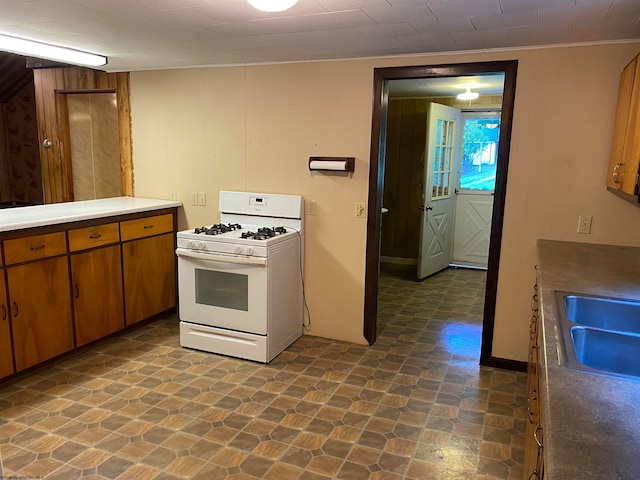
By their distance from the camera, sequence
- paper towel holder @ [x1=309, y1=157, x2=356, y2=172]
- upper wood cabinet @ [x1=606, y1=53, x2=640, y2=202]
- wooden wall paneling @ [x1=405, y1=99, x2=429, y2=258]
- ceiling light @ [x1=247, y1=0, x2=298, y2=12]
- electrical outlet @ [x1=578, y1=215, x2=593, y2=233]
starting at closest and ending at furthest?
ceiling light @ [x1=247, y1=0, x2=298, y2=12] < upper wood cabinet @ [x1=606, y1=53, x2=640, y2=202] < electrical outlet @ [x1=578, y1=215, x2=593, y2=233] < paper towel holder @ [x1=309, y1=157, x2=356, y2=172] < wooden wall paneling @ [x1=405, y1=99, x2=429, y2=258]

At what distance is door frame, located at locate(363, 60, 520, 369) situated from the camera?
304 centimetres

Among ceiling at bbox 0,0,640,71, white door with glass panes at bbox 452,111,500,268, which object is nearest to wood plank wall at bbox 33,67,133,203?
ceiling at bbox 0,0,640,71

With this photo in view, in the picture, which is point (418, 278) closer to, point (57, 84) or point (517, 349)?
point (517, 349)

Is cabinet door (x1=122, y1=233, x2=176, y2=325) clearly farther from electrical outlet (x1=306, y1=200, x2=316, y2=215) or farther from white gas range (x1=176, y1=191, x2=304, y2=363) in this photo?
electrical outlet (x1=306, y1=200, x2=316, y2=215)

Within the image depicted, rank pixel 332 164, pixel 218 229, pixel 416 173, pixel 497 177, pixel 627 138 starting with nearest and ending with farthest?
1. pixel 627 138
2. pixel 497 177
3. pixel 332 164
4. pixel 218 229
5. pixel 416 173

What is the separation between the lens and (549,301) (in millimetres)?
1844

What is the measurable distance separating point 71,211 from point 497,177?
118 inches

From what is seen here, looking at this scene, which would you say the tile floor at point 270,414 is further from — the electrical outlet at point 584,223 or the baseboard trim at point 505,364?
the electrical outlet at point 584,223

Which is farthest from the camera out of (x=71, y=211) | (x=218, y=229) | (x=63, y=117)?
(x=63, y=117)

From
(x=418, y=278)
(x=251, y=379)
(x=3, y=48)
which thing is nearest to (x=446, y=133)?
(x=418, y=278)

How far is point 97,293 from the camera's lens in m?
3.39

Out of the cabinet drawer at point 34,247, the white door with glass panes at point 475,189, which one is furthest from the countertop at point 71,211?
the white door with glass panes at point 475,189

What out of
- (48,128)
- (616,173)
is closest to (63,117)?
(48,128)

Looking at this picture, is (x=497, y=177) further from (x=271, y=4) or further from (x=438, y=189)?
(x=438, y=189)
